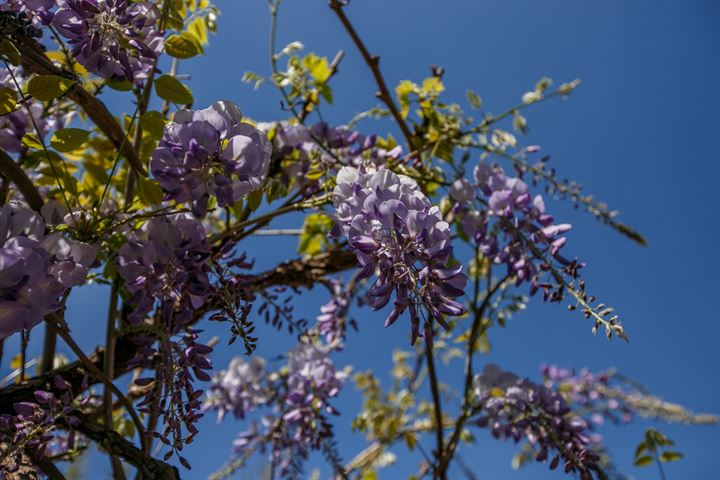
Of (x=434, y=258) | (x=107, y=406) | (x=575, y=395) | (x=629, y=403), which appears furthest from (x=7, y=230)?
(x=629, y=403)

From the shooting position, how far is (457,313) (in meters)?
0.66

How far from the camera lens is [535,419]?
1312 mm

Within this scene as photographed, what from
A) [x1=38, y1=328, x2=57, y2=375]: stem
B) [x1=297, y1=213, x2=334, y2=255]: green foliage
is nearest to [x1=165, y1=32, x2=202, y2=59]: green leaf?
[x1=38, y1=328, x2=57, y2=375]: stem

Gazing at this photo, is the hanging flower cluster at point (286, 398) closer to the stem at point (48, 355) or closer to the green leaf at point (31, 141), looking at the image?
the stem at point (48, 355)

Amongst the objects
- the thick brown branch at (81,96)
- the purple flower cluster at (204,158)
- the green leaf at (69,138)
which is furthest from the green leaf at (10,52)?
the purple flower cluster at (204,158)

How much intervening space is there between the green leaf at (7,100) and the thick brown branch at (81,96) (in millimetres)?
60

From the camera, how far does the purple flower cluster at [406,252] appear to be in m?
0.69

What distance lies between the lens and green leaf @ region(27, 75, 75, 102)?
2.38 feet

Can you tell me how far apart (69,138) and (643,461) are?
1365mm

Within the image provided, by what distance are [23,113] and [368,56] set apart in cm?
74

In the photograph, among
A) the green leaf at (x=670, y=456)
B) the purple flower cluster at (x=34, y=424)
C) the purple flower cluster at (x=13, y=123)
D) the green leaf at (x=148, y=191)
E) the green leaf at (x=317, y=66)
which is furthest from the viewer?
the green leaf at (x=317, y=66)

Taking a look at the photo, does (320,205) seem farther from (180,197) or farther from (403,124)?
(403,124)

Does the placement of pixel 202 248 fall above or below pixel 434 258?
above

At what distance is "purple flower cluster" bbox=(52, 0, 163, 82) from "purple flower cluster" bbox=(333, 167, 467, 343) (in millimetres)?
387
